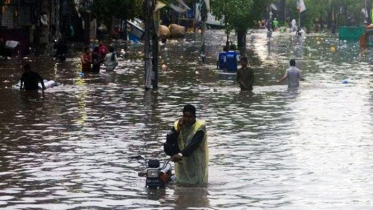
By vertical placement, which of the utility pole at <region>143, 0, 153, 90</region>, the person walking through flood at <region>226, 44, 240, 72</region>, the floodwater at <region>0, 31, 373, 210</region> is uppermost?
the utility pole at <region>143, 0, 153, 90</region>

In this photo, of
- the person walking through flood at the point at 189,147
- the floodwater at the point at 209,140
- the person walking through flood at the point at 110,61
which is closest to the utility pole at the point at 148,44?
the floodwater at the point at 209,140

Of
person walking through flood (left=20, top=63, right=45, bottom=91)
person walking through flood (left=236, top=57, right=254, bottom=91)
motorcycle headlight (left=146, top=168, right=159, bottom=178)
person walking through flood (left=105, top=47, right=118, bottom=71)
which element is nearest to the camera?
motorcycle headlight (left=146, top=168, right=159, bottom=178)

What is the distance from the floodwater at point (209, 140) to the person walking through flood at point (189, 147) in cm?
21

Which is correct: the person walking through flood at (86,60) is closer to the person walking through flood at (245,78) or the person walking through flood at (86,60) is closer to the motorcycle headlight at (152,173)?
the person walking through flood at (245,78)

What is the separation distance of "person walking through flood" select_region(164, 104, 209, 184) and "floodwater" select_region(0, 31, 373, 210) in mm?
213

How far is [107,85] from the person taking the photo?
34.7m

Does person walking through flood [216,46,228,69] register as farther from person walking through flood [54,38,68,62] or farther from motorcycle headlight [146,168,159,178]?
motorcycle headlight [146,168,159,178]

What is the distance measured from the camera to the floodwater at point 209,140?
13.9 meters

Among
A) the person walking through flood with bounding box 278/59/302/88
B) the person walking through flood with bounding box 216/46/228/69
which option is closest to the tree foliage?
the person walking through flood with bounding box 216/46/228/69

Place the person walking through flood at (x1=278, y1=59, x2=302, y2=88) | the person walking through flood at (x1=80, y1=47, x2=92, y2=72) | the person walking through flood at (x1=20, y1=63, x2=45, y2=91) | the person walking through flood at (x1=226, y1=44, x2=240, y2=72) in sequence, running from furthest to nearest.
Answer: the person walking through flood at (x1=80, y1=47, x2=92, y2=72), the person walking through flood at (x1=226, y1=44, x2=240, y2=72), the person walking through flood at (x1=278, y1=59, x2=302, y2=88), the person walking through flood at (x1=20, y1=63, x2=45, y2=91)

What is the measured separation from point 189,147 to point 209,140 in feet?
19.2

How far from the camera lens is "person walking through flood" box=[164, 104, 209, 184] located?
46.5 feet

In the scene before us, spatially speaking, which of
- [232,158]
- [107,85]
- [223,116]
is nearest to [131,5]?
[107,85]

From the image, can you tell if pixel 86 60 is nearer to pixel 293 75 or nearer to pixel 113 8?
pixel 293 75
